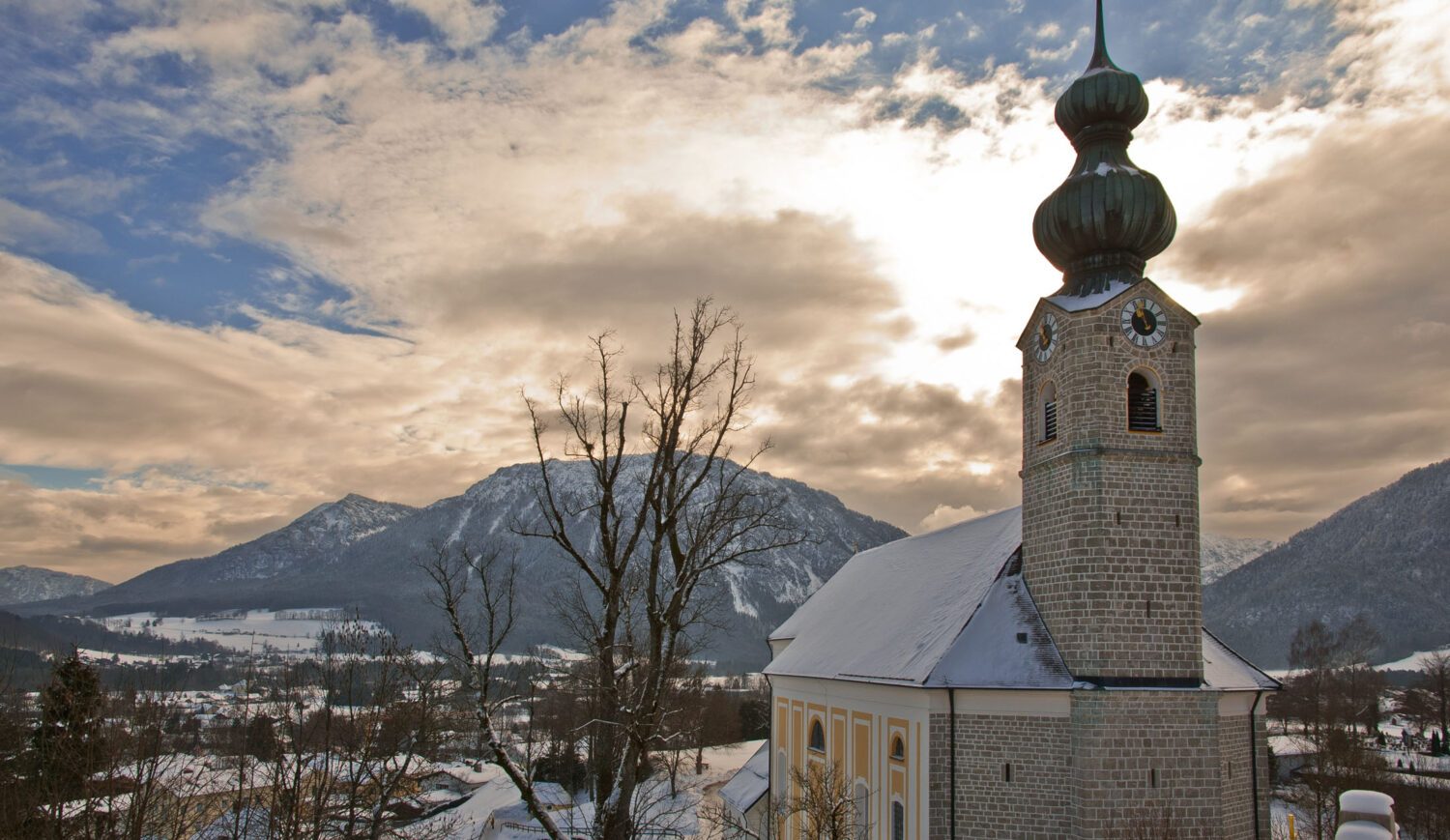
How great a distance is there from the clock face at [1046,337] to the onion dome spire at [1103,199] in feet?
2.98

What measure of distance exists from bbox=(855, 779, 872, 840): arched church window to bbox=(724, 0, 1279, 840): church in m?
0.09

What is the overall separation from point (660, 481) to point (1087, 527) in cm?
1133

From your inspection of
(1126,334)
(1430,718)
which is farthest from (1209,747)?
(1430,718)

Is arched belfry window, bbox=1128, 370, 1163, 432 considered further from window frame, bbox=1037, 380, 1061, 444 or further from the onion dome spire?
the onion dome spire

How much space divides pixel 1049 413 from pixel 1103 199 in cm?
602

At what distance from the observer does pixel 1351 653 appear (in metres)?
123

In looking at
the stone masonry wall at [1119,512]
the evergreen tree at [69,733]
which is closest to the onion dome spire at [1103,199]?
the stone masonry wall at [1119,512]

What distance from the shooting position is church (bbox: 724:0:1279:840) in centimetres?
2633

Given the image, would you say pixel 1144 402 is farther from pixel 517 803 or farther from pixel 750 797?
pixel 517 803

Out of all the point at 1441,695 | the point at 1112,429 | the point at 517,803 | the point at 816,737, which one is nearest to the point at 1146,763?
the point at 1112,429

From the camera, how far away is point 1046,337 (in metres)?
30.0

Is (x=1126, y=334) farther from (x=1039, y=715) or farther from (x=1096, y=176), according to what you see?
(x=1039, y=715)

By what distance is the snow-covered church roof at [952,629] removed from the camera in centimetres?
2788

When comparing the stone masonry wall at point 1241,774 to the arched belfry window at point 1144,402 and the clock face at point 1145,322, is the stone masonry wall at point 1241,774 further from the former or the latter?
the clock face at point 1145,322
